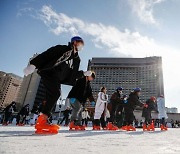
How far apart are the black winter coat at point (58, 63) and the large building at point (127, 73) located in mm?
102500

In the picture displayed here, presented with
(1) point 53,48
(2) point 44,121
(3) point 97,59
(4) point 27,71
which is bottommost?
(2) point 44,121

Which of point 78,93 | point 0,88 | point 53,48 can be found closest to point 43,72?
point 53,48

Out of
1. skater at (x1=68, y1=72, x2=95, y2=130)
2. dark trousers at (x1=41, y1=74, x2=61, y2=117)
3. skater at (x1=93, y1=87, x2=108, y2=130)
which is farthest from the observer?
skater at (x1=93, y1=87, x2=108, y2=130)

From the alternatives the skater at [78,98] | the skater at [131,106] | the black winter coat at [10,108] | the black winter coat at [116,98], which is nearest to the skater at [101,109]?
the black winter coat at [116,98]

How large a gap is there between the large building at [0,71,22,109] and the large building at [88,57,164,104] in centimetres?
10543

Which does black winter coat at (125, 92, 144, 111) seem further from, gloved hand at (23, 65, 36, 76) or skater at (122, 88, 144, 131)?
gloved hand at (23, 65, 36, 76)

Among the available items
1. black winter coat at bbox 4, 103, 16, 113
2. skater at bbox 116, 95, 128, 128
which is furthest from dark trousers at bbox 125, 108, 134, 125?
black winter coat at bbox 4, 103, 16, 113

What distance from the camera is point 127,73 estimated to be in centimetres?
11131

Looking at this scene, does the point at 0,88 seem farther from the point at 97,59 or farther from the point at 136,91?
the point at 136,91

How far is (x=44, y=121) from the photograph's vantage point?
→ 117 inches

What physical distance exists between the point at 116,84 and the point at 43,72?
362 feet

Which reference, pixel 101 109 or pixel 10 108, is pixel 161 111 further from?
pixel 10 108

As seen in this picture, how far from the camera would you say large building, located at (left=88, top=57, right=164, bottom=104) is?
105 m

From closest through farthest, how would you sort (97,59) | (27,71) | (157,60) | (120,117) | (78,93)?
(27,71) < (78,93) < (120,117) < (157,60) < (97,59)
